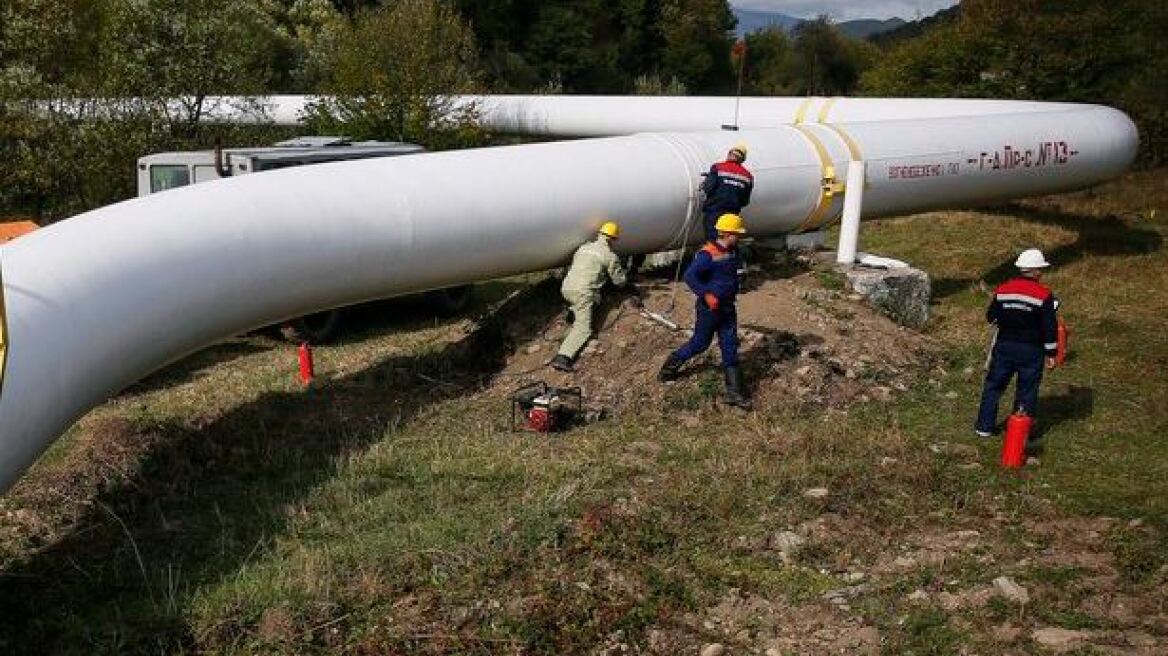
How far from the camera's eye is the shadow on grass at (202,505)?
5922mm

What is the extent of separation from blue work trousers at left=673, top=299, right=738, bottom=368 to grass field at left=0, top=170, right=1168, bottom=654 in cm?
56

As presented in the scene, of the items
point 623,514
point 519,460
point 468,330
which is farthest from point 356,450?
point 468,330

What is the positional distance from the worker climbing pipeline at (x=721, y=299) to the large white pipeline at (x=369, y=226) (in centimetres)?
156

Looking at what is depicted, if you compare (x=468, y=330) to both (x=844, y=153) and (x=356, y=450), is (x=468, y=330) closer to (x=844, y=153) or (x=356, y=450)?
(x=356, y=450)

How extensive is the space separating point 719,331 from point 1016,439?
2.50 meters

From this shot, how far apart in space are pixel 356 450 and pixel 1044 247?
12177mm

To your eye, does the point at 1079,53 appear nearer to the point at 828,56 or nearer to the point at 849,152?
the point at 849,152

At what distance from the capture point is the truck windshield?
12469 mm

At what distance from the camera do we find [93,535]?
721cm

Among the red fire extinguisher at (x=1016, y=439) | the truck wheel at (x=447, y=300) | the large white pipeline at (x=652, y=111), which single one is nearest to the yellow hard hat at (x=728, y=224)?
the red fire extinguisher at (x=1016, y=439)

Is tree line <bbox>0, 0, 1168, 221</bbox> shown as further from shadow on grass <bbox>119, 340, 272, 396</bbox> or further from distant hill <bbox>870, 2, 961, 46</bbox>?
distant hill <bbox>870, 2, 961, 46</bbox>

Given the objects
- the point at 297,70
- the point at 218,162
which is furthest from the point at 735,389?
the point at 297,70

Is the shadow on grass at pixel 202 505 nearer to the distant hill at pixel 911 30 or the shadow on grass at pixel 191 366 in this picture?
the shadow on grass at pixel 191 366

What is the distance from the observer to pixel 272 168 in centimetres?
1203
